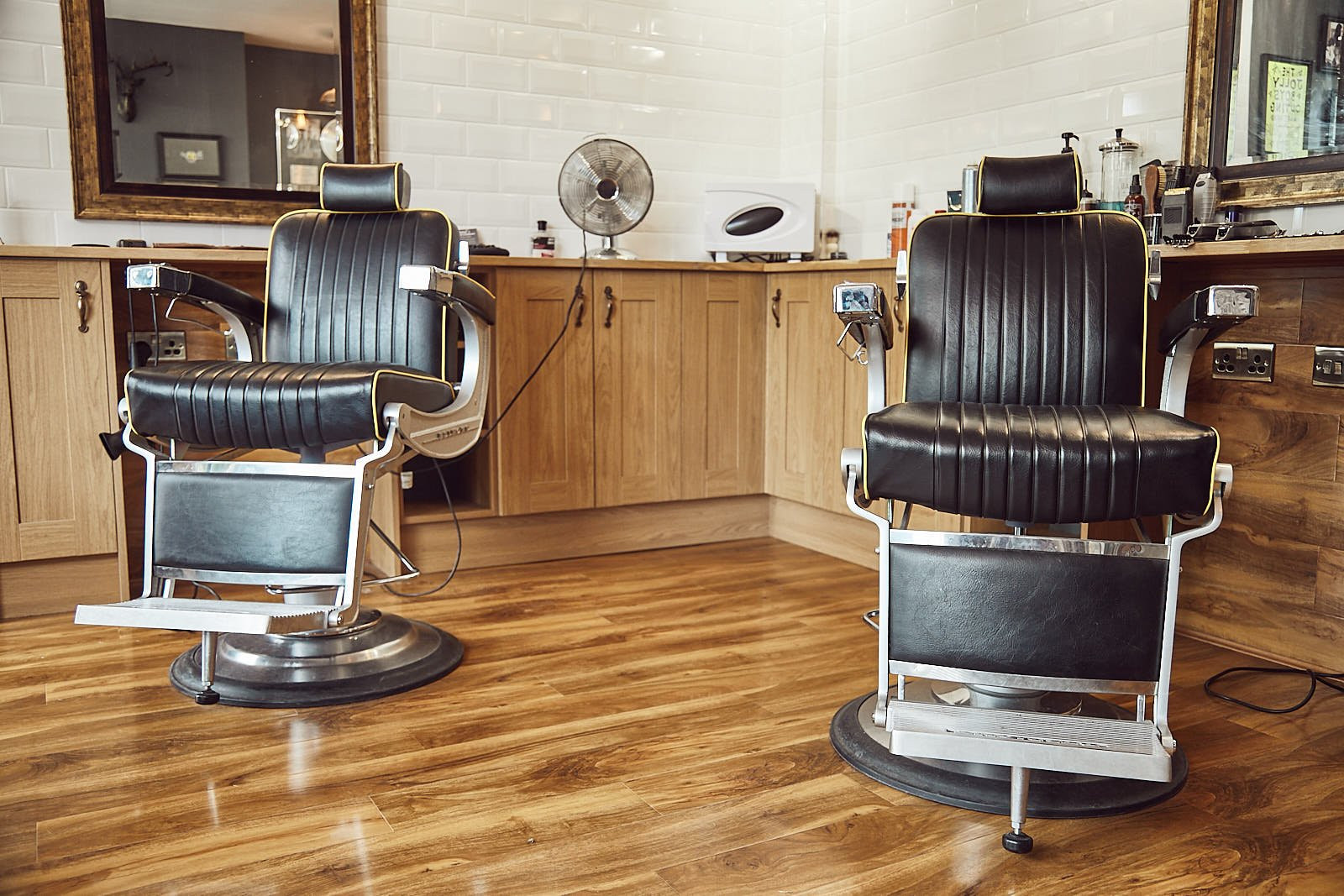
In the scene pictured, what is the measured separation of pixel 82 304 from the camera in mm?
3182

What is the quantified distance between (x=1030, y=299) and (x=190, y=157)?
287cm

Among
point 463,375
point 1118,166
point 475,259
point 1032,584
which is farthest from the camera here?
point 475,259

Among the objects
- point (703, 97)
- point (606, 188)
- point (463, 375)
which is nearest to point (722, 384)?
point (606, 188)

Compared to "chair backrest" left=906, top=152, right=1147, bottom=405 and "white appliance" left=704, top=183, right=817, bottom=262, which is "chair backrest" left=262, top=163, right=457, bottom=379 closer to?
"chair backrest" left=906, top=152, right=1147, bottom=405

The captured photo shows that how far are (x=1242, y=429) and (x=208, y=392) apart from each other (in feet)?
8.68

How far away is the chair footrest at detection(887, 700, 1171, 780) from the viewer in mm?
1791

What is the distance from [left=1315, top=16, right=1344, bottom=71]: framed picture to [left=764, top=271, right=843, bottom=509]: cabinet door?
1.58 metres

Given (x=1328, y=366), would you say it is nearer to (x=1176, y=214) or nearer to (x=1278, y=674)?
(x=1176, y=214)

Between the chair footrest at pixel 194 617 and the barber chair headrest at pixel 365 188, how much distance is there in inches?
45.4

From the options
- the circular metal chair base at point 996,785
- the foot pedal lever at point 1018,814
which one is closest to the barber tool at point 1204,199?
the circular metal chair base at point 996,785

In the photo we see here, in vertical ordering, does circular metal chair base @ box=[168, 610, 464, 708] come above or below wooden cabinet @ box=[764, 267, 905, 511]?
below

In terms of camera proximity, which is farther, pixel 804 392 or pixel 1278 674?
pixel 804 392

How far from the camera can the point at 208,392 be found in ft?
8.02

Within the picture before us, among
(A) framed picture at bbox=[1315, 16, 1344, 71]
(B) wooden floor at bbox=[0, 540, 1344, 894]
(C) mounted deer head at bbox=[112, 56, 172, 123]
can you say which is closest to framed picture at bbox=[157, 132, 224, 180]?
(C) mounted deer head at bbox=[112, 56, 172, 123]
